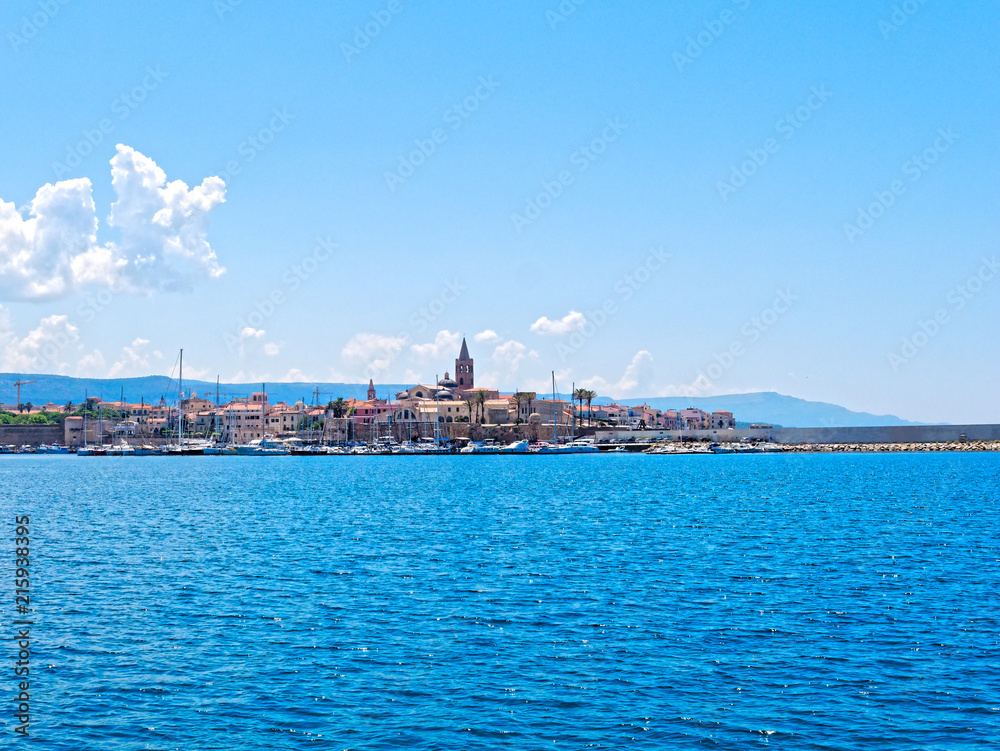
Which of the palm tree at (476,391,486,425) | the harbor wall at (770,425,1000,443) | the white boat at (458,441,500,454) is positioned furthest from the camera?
the palm tree at (476,391,486,425)

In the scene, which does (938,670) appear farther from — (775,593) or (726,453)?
(726,453)

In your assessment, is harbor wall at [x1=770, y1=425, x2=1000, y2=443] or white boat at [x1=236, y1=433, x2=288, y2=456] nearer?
white boat at [x1=236, y1=433, x2=288, y2=456]

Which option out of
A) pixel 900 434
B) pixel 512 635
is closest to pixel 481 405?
pixel 900 434

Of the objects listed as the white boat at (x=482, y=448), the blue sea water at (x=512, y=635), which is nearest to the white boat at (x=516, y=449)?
the white boat at (x=482, y=448)

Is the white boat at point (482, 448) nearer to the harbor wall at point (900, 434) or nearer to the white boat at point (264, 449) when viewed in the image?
the white boat at point (264, 449)

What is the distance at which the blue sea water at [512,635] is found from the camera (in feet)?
51.1

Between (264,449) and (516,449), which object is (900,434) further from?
(264,449)

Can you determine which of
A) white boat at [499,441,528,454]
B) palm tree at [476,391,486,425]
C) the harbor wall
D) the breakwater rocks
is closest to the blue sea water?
the breakwater rocks

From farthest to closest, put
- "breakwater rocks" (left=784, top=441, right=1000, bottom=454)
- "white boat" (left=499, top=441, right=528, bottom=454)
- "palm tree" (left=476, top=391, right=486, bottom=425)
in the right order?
"palm tree" (left=476, top=391, right=486, bottom=425) → "white boat" (left=499, top=441, right=528, bottom=454) → "breakwater rocks" (left=784, top=441, right=1000, bottom=454)

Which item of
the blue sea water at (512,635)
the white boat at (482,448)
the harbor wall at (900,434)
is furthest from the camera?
the white boat at (482,448)

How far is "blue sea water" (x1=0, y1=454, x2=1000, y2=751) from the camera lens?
1557cm

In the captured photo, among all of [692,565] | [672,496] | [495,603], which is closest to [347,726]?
[495,603]

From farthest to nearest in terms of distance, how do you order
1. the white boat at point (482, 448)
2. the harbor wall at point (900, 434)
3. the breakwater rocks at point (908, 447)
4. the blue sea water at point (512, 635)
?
the white boat at point (482, 448), the harbor wall at point (900, 434), the breakwater rocks at point (908, 447), the blue sea water at point (512, 635)

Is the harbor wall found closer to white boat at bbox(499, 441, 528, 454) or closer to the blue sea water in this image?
white boat at bbox(499, 441, 528, 454)
